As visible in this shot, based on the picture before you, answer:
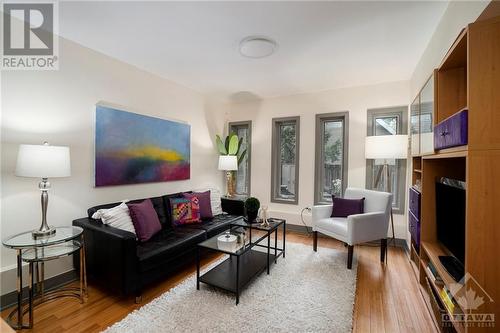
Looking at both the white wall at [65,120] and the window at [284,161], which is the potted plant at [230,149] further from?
the white wall at [65,120]

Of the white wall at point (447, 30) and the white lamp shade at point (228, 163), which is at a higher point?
the white wall at point (447, 30)

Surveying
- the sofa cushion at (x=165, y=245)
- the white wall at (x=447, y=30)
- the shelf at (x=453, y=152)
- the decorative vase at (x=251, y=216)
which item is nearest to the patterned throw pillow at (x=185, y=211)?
the sofa cushion at (x=165, y=245)

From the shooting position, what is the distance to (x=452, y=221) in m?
1.64

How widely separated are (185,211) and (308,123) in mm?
2573

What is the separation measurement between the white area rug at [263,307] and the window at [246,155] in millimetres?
2365

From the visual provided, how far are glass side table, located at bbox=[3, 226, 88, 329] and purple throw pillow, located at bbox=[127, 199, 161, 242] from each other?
1.55ft

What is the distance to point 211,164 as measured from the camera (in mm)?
4484

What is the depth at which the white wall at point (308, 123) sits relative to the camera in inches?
139

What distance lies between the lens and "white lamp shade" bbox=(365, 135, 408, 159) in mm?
2943

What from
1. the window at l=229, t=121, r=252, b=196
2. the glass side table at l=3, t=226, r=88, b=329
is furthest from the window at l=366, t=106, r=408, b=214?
the glass side table at l=3, t=226, r=88, b=329

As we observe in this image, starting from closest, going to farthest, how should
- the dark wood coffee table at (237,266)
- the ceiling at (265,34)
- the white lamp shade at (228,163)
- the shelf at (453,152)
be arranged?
the shelf at (453,152), the ceiling at (265,34), the dark wood coffee table at (237,266), the white lamp shade at (228,163)

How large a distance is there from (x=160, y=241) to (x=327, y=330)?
5.69 ft

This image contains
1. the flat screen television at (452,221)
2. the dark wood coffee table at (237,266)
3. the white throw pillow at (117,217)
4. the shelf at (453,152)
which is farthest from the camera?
the white throw pillow at (117,217)

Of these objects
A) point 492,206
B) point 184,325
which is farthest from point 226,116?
point 492,206
